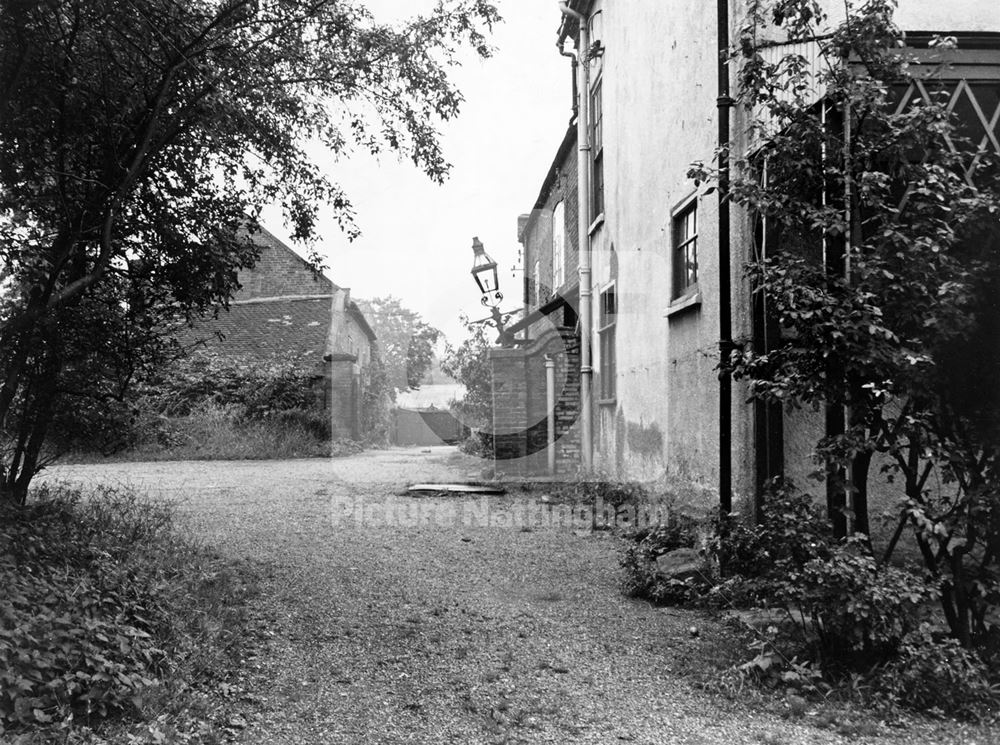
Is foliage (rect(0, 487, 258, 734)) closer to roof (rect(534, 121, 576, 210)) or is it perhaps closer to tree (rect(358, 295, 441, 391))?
roof (rect(534, 121, 576, 210))

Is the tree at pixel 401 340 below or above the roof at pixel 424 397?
above

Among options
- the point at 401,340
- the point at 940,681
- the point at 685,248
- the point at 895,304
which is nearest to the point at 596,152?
the point at 685,248

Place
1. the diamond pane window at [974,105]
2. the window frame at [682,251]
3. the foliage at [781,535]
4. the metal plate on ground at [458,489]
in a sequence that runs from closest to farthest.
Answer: the foliage at [781,535], the diamond pane window at [974,105], the window frame at [682,251], the metal plate on ground at [458,489]

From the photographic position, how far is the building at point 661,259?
552 cm

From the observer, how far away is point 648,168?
8.83 meters

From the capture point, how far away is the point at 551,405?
12.9 metres

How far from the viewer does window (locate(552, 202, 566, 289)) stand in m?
16.6

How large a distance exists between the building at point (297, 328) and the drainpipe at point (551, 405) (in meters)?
9.49

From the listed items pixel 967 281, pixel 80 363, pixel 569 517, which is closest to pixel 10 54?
pixel 80 363

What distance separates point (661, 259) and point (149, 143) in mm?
5211

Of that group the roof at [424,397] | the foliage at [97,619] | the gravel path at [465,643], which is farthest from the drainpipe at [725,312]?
the roof at [424,397]

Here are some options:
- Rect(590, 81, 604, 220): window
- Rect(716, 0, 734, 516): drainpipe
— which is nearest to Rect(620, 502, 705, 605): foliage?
Rect(716, 0, 734, 516): drainpipe

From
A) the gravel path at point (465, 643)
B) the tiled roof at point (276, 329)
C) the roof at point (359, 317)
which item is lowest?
the gravel path at point (465, 643)

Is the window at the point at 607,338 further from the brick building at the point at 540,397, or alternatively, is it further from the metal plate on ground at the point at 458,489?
the metal plate on ground at the point at 458,489
